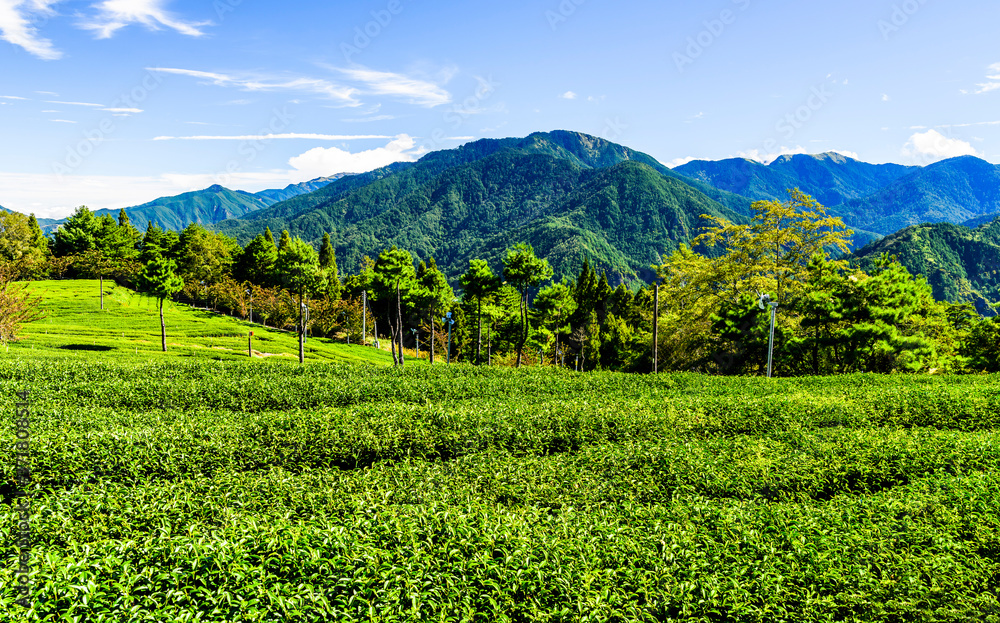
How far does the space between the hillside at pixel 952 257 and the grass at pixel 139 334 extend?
174603mm

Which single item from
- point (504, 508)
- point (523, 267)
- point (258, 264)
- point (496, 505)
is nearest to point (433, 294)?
point (258, 264)

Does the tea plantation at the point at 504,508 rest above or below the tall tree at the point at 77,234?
below

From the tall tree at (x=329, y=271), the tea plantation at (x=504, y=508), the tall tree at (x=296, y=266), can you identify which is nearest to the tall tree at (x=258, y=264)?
the tall tree at (x=296, y=266)

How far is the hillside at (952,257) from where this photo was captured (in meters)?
162

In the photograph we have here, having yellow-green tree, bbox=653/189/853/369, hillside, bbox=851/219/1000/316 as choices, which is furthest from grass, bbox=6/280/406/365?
hillside, bbox=851/219/1000/316

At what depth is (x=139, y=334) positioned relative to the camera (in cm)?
4291

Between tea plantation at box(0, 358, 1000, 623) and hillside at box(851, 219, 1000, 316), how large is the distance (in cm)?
18310

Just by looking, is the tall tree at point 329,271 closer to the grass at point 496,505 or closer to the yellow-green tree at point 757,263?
the yellow-green tree at point 757,263

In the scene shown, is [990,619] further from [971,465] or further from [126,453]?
[126,453]

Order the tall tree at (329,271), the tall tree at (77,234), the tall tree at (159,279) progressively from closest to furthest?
the tall tree at (159,279), the tall tree at (329,271), the tall tree at (77,234)

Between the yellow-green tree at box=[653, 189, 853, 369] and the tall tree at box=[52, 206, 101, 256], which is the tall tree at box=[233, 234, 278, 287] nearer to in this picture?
the tall tree at box=[52, 206, 101, 256]

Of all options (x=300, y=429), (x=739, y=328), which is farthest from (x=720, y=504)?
(x=739, y=328)

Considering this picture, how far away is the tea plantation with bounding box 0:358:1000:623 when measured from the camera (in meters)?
5.10

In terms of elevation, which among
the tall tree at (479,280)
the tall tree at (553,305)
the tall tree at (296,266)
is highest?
the tall tree at (296,266)
